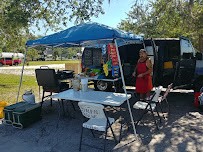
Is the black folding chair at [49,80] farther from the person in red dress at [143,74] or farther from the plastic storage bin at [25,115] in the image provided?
the person in red dress at [143,74]

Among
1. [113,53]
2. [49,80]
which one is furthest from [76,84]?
[113,53]

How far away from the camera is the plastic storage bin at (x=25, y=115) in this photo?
4992 mm

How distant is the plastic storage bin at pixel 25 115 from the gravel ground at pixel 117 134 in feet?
0.39

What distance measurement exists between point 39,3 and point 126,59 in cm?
418

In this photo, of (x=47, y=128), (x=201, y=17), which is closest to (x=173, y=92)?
(x=201, y=17)

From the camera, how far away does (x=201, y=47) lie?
50.0 feet

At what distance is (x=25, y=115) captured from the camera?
16.6 feet

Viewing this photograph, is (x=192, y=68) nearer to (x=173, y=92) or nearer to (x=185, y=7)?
(x=173, y=92)

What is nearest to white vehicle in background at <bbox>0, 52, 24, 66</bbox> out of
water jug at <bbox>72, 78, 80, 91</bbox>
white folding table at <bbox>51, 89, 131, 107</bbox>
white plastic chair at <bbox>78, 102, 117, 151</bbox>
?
water jug at <bbox>72, 78, 80, 91</bbox>

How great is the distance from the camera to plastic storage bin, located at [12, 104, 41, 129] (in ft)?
16.4

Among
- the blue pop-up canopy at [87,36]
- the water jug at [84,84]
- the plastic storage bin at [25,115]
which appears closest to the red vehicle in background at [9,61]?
the blue pop-up canopy at [87,36]

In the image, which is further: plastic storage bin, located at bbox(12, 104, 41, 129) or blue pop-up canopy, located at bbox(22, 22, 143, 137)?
plastic storage bin, located at bbox(12, 104, 41, 129)

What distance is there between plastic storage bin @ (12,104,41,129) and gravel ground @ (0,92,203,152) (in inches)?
4.7

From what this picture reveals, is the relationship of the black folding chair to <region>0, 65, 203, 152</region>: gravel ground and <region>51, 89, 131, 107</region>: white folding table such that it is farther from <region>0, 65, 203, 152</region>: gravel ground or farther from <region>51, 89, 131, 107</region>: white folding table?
<region>51, 89, 131, 107</region>: white folding table
